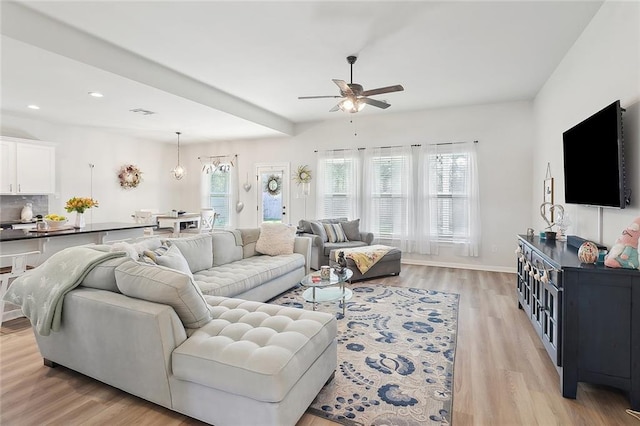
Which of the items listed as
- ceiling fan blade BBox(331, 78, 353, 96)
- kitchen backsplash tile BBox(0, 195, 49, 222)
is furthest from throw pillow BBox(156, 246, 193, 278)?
kitchen backsplash tile BBox(0, 195, 49, 222)

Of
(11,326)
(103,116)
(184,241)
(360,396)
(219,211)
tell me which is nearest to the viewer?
(360,396)

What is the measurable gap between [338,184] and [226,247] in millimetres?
3354

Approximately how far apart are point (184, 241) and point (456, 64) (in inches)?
154

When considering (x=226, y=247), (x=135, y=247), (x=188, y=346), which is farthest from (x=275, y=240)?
(x=188, y=346)

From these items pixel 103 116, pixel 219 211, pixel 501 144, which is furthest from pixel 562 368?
pixel 219 211

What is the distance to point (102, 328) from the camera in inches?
79.7

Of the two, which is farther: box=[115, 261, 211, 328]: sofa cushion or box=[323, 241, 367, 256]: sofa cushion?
box=[323, 241, 367, 256]: sofa cushion

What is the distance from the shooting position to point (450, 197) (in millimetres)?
5930

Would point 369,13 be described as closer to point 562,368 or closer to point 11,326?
point 562,368

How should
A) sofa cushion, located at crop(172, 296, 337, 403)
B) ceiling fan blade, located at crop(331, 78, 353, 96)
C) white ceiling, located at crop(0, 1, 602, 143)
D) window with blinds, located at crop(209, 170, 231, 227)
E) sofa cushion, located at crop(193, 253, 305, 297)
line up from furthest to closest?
window with blinds, located at crop(209, 170, 231, 227)
ceiling fan blade, located at crop(331, 78, 353, 96)
sofa cushion, located at crop(193, 253, 305, 297)
white ceiling, located at crop(0, 1, 602, 143)
sofa cushion, located at crop(172, 296, 337, 403)

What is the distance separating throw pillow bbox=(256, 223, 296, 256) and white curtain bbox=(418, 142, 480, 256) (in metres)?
2.78

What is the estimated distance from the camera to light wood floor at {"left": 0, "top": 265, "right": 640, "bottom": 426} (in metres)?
1.91

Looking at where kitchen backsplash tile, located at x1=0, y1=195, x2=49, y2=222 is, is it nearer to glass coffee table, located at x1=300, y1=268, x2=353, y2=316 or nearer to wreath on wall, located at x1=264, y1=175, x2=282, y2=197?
wreath on wall, located at x1=264, y1=175, x2=282, y2=197

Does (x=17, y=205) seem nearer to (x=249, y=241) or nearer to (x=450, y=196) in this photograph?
(x=249, y=241)
